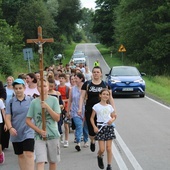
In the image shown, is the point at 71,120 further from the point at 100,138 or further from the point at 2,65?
the point at 2,65

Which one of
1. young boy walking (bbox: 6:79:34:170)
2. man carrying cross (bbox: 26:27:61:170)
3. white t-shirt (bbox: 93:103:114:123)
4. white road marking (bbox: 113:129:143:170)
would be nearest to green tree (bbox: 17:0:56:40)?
white road marking (bbox: 113:129:143:170)

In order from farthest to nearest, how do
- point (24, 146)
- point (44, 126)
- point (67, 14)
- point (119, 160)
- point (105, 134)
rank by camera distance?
point (67, 14) < point (119, 160) < point (105, 134) < point (24, 146) < point (44, 126)

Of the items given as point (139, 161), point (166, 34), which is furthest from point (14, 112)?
point (166, 34)

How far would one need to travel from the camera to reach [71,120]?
32.1 feet

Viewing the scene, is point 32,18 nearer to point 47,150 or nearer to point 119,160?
point 119,160

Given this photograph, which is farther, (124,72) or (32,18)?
(32,18)

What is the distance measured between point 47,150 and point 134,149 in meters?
3.60

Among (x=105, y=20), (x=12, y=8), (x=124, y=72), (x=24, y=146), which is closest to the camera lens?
(x=24, y=146)

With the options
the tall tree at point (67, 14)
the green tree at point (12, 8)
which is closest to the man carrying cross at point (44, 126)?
the green tree at point (12, 8)

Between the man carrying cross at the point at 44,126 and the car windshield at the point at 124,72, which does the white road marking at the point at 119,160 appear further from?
the car windshield at the point at 124,72

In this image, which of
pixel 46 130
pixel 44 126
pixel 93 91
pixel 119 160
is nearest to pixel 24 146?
pixel 46 130

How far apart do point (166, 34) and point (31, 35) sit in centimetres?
1640

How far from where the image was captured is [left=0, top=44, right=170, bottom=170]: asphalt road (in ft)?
26.3

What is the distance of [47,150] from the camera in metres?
6.17
